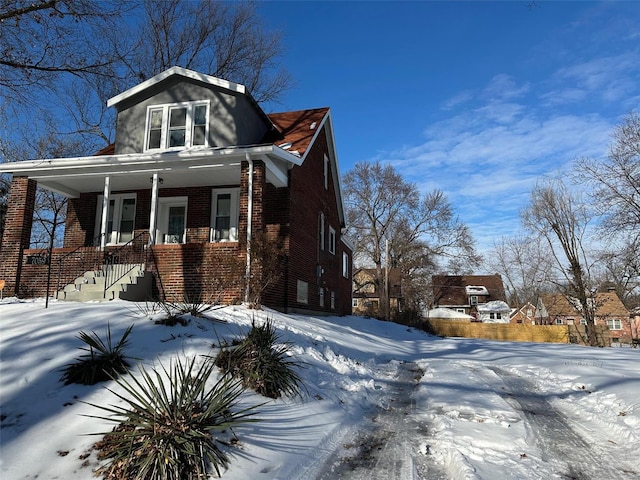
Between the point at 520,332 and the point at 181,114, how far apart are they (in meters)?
26.7

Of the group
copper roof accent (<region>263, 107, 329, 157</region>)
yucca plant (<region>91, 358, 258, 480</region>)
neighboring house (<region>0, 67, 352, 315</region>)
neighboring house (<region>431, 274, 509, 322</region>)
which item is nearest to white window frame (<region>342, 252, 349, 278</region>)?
neighboring house (<region>0, 67, 352, 315</region>)

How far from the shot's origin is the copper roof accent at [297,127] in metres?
14.5

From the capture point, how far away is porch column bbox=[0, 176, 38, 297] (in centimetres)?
1268

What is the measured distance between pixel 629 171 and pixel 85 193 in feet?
79.6

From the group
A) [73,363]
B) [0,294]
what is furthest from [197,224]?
[73,363]

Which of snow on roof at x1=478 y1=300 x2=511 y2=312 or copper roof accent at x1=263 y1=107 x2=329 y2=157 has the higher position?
copper roof accent at x1=263 y1=107 x2=329 y2=157

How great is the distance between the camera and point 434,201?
4359cm

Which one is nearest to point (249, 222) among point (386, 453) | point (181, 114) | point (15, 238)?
point (181, 114)

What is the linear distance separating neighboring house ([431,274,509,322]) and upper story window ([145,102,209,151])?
138ft

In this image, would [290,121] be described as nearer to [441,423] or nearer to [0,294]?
[0,294]

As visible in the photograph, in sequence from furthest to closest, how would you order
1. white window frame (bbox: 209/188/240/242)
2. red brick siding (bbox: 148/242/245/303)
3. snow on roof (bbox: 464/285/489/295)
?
snow on roof (bbox: 464/285/489/295) < white window frame (bbox: 209/188/240/242) < red brick siding (bbox: 148/242/245/303)

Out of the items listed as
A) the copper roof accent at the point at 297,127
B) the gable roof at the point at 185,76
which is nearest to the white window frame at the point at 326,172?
the copper roof accent at the point at 297,127

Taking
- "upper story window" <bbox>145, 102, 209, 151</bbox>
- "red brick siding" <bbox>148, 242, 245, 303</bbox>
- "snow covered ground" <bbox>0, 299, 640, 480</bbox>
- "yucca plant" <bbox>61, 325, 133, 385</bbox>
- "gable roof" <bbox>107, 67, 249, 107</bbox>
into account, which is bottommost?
"snow covered ground" <bbox>0, 299, 640, 480</bbox>

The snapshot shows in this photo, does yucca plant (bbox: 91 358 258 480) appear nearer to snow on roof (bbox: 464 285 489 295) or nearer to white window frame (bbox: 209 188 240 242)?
white window frame (bbox: 209 188 240 242)
